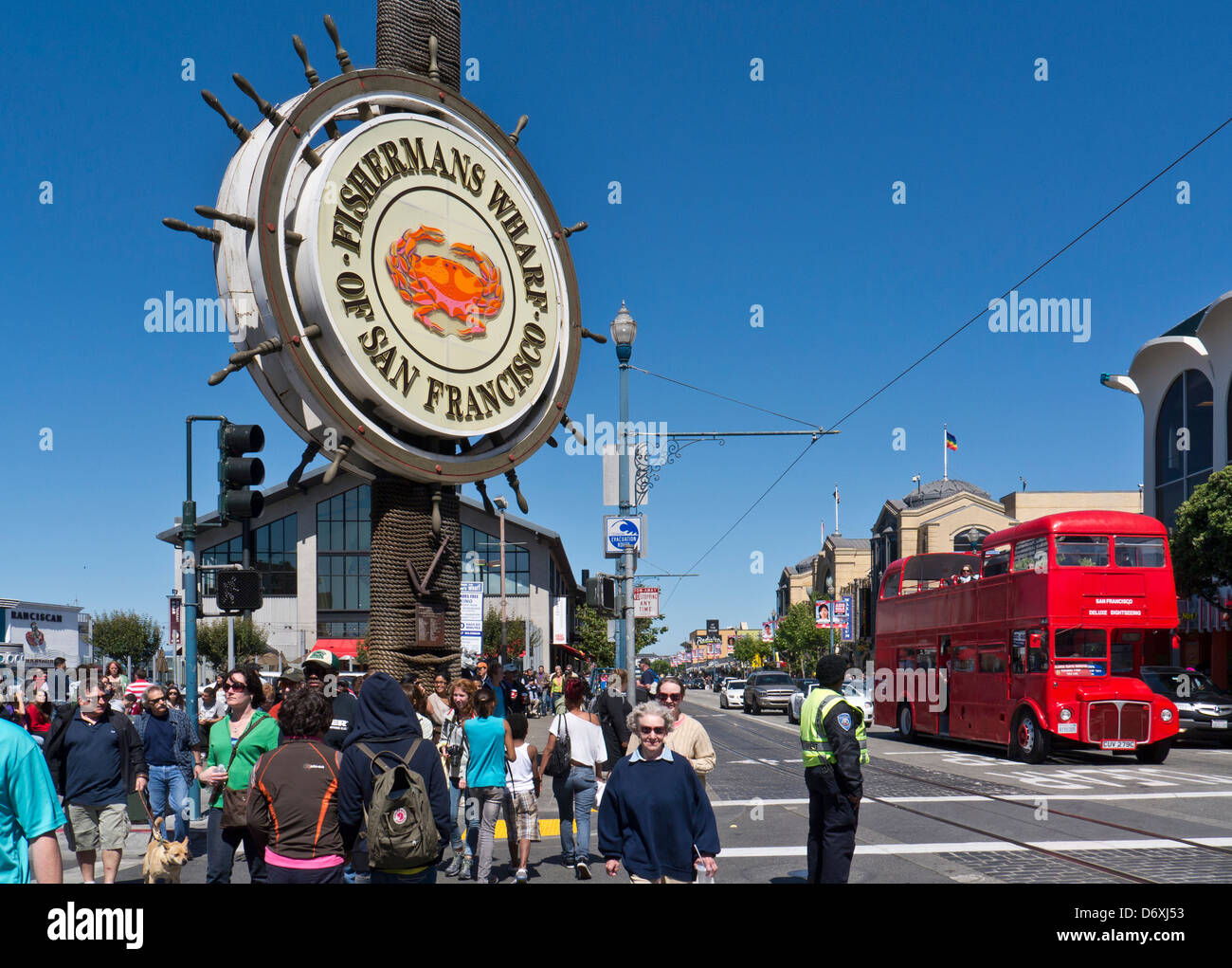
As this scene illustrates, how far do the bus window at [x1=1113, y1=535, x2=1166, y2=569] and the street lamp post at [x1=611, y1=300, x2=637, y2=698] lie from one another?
9.83 metres

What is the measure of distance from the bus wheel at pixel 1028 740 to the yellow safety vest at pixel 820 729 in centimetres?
1452

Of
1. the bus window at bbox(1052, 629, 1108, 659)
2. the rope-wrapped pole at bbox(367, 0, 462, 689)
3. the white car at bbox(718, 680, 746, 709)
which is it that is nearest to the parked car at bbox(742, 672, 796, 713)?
the white car at bbox(718, 680, 746, 709)

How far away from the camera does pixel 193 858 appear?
1140 cm

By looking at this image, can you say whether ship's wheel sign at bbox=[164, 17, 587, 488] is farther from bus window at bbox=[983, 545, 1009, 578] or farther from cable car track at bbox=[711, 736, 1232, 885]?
bus window at bbox=[983, 545, 1009, 578]

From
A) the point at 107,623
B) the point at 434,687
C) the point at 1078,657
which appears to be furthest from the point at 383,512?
the point at 107,623

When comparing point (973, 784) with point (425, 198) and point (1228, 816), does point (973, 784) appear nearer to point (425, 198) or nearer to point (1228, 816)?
point (1228, 816)

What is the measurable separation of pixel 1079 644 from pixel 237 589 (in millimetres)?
16617

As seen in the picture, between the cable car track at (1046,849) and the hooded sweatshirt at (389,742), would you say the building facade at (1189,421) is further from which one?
the hooded sweatshirt at (389,742)

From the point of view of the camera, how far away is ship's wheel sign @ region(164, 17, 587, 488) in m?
8.00

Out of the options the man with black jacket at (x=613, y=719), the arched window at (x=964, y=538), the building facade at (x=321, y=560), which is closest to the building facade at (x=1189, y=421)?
the arched window at (x=964, y=538)

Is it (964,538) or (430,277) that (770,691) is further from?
(430,277)

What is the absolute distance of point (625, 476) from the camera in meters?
17.7

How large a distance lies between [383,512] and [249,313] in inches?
83.5

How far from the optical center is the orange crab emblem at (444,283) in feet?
28.9
